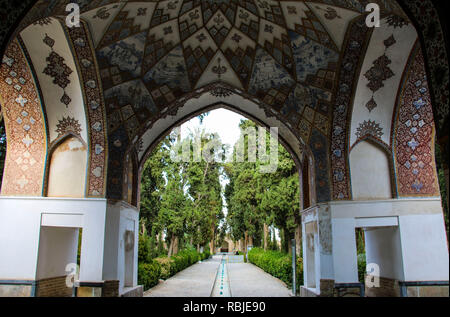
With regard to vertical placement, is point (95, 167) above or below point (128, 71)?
below

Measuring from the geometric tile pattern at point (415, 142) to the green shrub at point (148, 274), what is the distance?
689 centimetres

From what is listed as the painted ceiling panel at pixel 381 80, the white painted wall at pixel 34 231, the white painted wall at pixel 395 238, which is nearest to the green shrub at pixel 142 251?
the white painted wall at pixel 34 231

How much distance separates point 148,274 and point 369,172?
6737 mm

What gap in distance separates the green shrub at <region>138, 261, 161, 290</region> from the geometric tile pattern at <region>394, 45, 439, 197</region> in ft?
22.6

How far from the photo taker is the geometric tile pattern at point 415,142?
7715 millimetres

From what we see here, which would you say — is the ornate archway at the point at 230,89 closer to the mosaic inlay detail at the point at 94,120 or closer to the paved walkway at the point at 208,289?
the mosaic inlay detail at the point at 94,120

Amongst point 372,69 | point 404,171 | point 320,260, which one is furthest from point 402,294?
point 372,69

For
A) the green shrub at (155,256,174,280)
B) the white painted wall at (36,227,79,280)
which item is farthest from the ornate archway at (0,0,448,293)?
the green shrub at (155,256,174,280)

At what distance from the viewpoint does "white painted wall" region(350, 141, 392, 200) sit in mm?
8086

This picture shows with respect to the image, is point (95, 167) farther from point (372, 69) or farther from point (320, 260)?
point (372, 69)

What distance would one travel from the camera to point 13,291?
7211mm

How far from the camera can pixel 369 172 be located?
822cm
